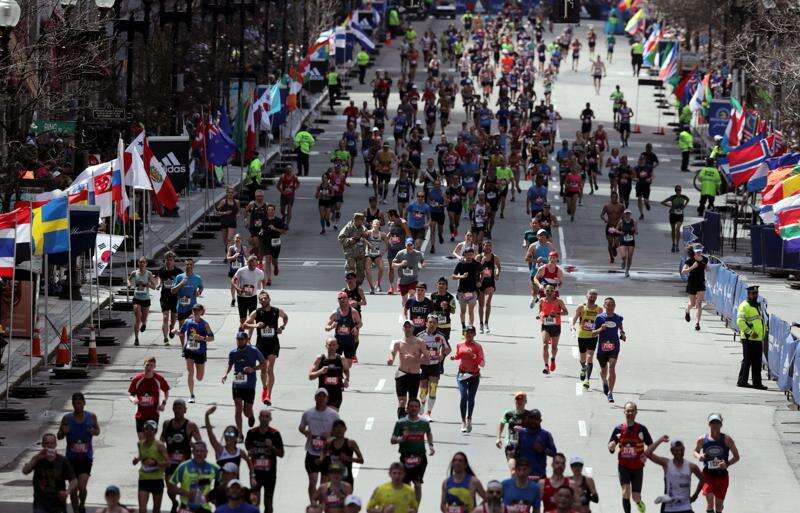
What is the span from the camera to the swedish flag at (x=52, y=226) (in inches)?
1200

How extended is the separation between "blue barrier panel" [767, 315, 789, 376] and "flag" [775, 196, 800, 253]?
8.81 ft

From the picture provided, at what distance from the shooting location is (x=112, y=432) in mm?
27078

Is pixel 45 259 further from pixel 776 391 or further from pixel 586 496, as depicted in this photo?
pixel 586 496

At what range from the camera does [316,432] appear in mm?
22938

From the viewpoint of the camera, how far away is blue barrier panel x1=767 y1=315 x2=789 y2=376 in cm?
3159

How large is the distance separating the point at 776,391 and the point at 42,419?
10.7 m

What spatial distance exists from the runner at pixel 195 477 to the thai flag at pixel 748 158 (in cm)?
2855

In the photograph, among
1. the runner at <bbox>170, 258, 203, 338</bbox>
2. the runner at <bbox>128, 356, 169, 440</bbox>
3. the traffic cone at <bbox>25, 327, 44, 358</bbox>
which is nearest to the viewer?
the runner at <bbox>128, 356, 169, 440</bbox>

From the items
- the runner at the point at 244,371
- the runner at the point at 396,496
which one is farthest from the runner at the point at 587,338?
the runner at the point at 396,496

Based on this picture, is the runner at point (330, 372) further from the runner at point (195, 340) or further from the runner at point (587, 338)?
the runner at point (587, 338)

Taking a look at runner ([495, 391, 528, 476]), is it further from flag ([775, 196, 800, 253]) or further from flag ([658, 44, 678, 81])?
flag ([658, 44, 678, 81])

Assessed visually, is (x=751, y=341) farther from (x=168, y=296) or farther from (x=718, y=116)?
(x=718, y=116)

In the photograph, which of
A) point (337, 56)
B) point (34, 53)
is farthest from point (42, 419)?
point (337, 56)

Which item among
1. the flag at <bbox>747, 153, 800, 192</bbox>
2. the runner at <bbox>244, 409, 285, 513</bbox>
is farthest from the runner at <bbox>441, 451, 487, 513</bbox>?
the flag at <bbox>747, 153, 800, 192</bbox>
